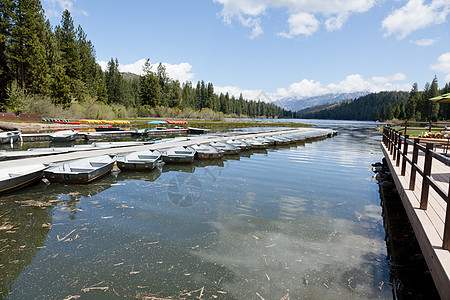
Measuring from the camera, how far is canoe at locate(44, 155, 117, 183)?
9867mm

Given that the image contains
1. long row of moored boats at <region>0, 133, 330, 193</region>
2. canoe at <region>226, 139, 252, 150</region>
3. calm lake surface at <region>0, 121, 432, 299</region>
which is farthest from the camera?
canoe at <region>226, 139, 252, 150</region>

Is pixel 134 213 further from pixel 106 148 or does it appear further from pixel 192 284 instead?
pixel 106 148

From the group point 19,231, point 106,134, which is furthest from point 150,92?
point 19,231

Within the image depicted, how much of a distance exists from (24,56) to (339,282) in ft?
172

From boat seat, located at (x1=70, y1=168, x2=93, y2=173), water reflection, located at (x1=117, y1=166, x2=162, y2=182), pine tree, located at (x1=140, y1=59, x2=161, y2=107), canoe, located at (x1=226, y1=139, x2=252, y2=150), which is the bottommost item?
water reflection, located at (x1=117, y1=166, x2=162, y2=182)

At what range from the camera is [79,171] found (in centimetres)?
1079

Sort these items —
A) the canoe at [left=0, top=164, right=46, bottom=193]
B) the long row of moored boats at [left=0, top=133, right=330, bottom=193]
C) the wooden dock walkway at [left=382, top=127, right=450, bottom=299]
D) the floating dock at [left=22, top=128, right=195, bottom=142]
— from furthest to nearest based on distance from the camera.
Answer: the floating dock at [left=22, top=128, right=195, bottom=142] < the long row of moored boats at [left=0, top=133, right=330, bottom=193] < the canoe at [left=0, top=164, right=46, bottom=193] < the wooden dock walkway at [left=382, top=127, right=450, bottom=299]

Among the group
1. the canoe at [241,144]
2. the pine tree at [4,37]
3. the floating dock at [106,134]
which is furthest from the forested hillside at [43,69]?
the canoe at [241,144]

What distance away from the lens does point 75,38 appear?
61.2 metres

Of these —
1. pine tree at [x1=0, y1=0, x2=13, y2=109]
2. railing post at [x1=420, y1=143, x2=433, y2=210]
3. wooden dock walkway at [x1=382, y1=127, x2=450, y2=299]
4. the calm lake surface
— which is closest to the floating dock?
the calm lake surface

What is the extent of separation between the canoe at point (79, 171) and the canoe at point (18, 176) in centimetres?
34

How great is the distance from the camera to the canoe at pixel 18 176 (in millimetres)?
8702

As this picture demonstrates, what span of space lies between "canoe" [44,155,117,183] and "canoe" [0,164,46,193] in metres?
0.34

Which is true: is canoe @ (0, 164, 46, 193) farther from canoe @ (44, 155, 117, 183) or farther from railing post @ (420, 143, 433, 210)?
railing post @ (420, 143, 433, 210)
